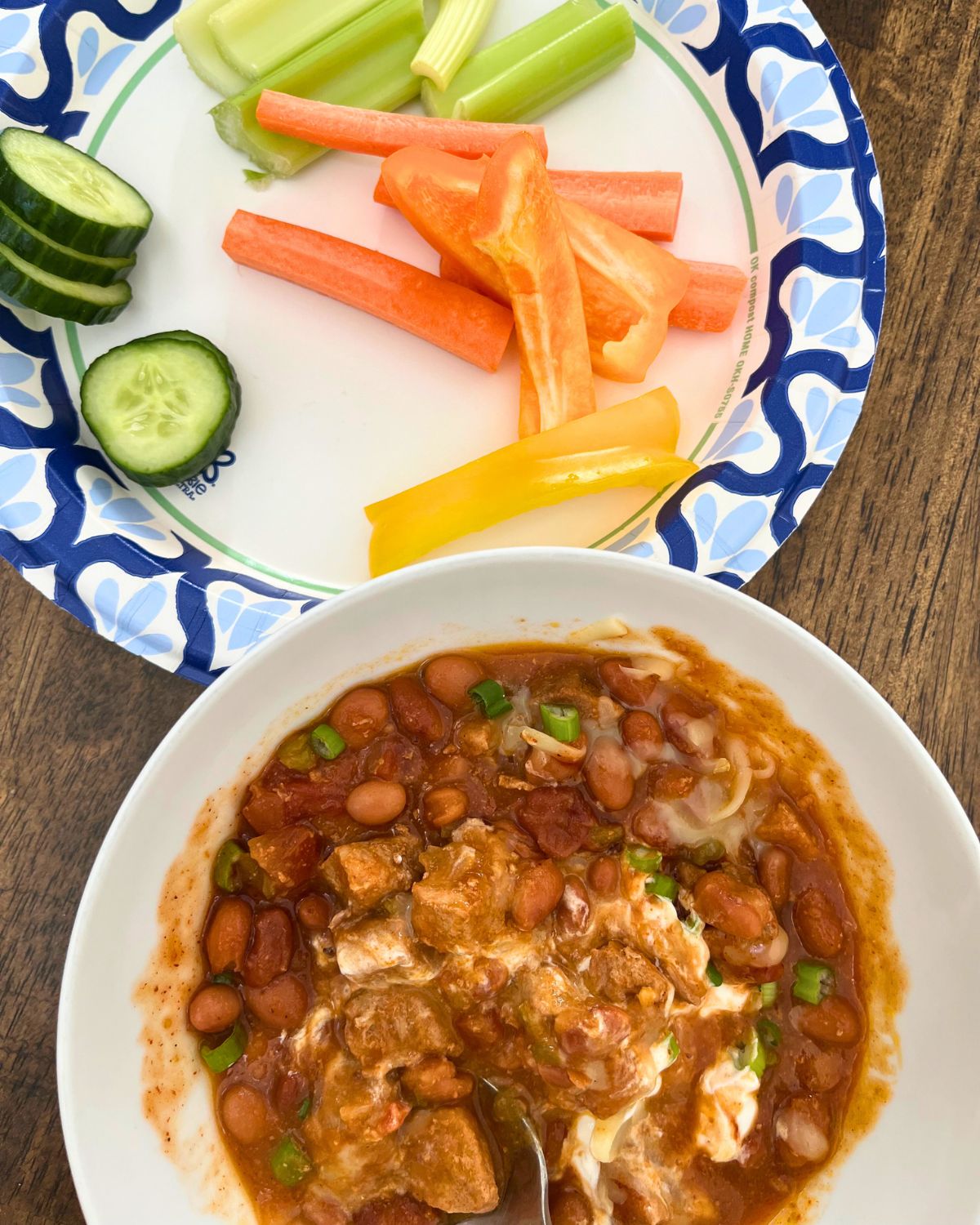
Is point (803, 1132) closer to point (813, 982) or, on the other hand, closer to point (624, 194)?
point (813, 982)

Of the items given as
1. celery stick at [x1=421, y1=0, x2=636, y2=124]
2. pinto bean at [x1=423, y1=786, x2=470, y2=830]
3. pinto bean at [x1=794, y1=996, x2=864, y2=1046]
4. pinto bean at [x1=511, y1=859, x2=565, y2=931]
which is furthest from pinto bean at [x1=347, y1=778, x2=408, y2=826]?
celery stick at [x1=421, y1=0, x2=636, y2=124]

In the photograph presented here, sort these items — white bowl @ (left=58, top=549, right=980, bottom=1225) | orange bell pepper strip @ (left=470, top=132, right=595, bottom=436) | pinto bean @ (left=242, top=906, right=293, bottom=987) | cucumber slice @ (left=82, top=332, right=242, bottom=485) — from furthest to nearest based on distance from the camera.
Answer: cucumber slice @ (left=82, top=332, right=242, bottom=485), orange bell pepper strip @ (left=470, top=132, right=595, bottom=436), pinto bean @ (left=242, top=906, right=293, bottom=987), white bowl @ (left=58, top=549, right=980, bottom=1225)

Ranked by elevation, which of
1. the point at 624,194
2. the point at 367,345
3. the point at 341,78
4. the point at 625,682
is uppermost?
the point at 341,78

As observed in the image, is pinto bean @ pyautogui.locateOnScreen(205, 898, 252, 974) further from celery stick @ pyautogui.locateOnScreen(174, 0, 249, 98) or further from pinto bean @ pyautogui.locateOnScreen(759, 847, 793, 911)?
celery stick @ pyautogui.locateOnScreen(174, 0, 249, 98)

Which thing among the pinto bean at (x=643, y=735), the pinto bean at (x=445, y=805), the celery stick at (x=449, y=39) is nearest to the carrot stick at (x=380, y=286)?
the celery stick at (x=449, y=39)

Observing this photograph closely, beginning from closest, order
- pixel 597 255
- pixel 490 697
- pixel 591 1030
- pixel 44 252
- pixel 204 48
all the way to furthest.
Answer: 1. pixel 591 1030
2. pixel 490 697
3. pixel 44 252
4. pixel 597 255
5. pixel 204 48

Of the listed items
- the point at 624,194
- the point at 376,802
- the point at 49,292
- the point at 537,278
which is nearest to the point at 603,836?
the point at 376,802
